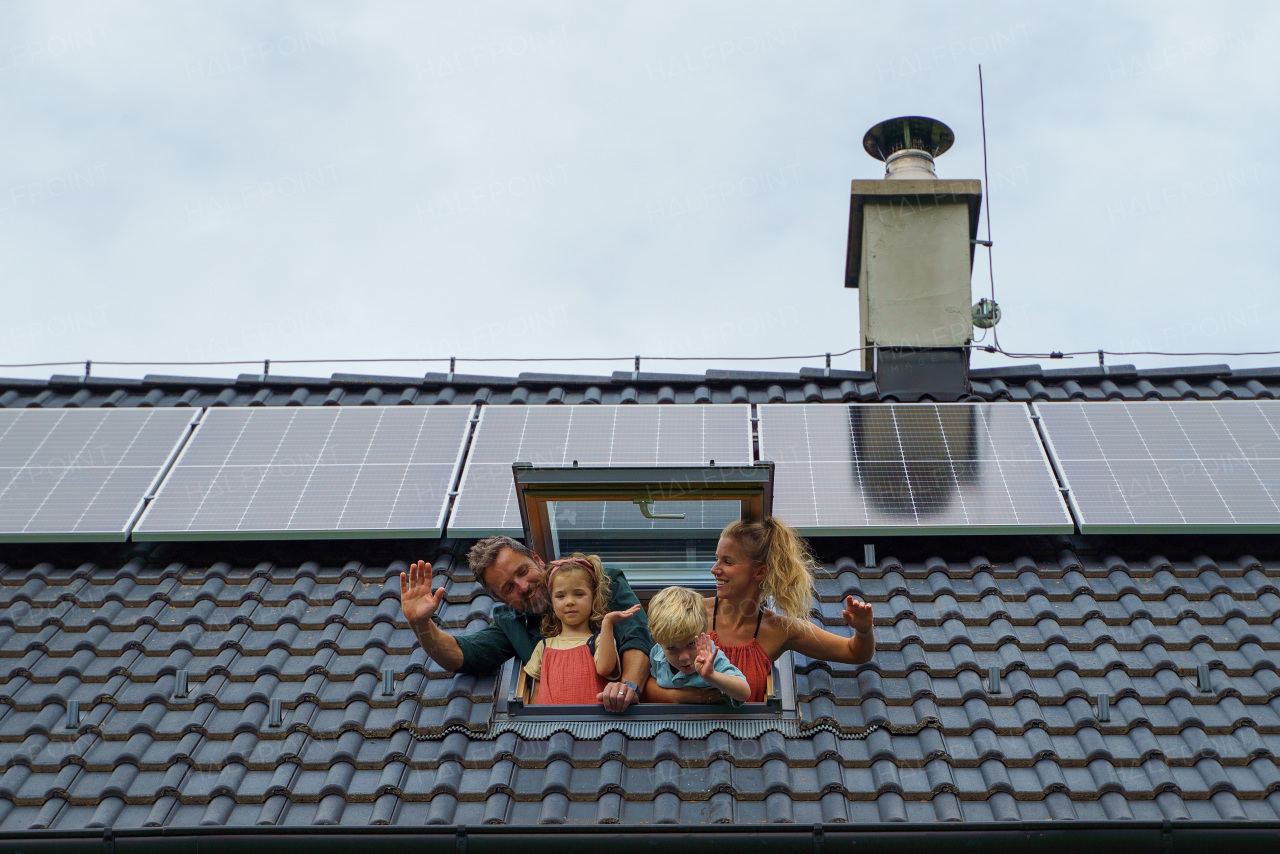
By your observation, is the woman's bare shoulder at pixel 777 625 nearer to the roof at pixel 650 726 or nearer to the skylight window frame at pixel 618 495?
the skylight window frame at pixel 618 495

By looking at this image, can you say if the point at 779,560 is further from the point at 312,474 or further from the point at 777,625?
the point at 312,474

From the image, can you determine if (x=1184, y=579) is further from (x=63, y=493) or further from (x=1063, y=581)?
(x=63, y=493)

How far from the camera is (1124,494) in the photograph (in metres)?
8.42

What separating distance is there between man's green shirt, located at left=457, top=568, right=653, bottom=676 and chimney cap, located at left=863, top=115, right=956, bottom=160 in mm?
5994

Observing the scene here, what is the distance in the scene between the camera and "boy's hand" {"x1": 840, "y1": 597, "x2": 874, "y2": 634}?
6.46 meters

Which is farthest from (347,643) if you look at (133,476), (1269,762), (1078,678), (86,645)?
(1269,762)

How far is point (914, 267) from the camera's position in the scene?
1079 cm

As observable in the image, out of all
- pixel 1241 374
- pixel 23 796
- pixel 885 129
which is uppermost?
pixel 885 129

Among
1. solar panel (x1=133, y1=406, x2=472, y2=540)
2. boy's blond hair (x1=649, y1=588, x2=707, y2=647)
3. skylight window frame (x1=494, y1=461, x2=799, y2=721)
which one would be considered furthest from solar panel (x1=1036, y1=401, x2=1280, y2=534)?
solar panel (x1=133, y1=406, x2=472, y2=540)

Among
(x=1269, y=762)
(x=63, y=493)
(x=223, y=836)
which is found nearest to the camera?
(x=223, y=836)

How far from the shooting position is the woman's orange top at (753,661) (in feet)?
22.0

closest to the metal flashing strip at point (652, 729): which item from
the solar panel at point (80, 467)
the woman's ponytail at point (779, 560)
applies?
the woman's ponytail at point (779, 560)

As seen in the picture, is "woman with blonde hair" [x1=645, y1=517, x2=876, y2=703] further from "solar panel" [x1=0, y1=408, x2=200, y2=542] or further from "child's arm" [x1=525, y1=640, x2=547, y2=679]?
"solar panel" [x1=0, y1=408, x2=200, y2=542]

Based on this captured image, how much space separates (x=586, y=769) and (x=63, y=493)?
476cm
